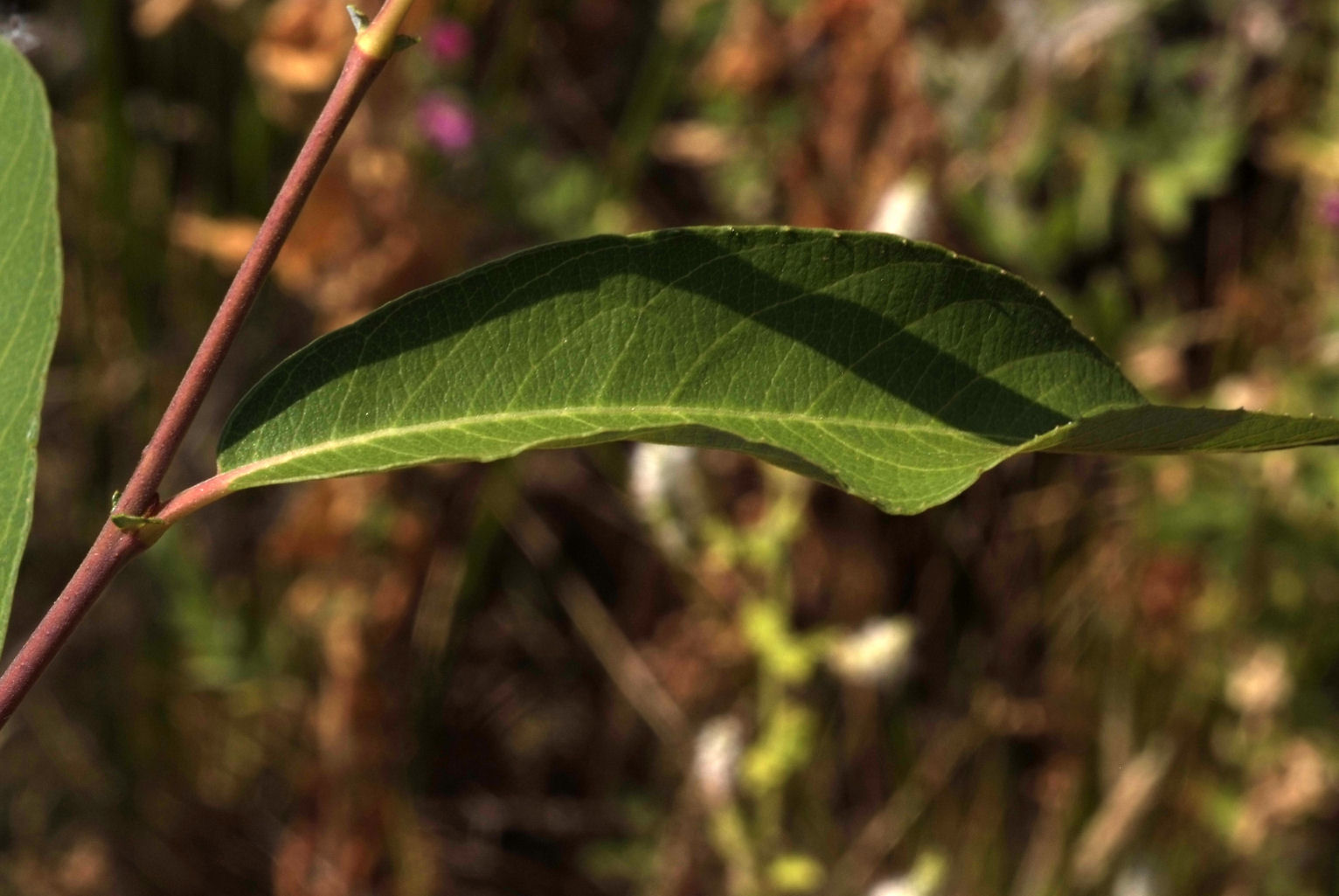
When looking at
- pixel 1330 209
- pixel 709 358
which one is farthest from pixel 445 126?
pixel 709 358

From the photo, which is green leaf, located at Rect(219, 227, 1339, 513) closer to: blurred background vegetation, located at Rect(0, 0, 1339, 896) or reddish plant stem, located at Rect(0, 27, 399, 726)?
reddish plant stem, located at Rect(0, 27, 399, 726)

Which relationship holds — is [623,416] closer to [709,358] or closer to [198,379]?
[709,358]

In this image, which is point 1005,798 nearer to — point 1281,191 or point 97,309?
point 1281,191

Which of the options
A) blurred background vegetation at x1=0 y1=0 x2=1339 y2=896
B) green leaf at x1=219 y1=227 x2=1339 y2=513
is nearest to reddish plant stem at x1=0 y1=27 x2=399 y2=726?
green leaf at x1=219 y1=227 x2=1339 y2=513

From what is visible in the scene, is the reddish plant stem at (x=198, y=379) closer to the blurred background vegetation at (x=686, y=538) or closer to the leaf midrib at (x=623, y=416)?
the leaf midrib at (x=623, y=416)

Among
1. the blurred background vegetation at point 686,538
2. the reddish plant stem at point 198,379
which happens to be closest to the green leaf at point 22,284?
the reddish plant stem at point 198,379

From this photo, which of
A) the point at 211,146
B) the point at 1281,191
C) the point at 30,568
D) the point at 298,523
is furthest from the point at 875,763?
the point at 211,146
